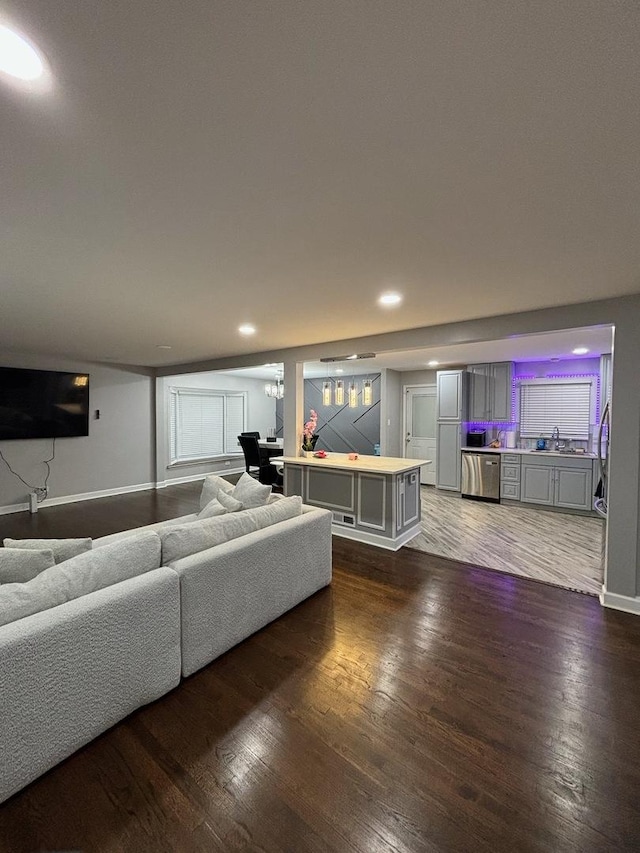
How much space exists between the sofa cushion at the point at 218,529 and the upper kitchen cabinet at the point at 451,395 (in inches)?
180

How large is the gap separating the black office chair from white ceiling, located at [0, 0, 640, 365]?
4720 millimetres

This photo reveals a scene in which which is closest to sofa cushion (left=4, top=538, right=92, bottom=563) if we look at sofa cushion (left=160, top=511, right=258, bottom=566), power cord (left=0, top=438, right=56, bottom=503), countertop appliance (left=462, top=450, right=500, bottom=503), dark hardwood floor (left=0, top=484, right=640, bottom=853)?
sofa cushion (left=160, top=511, right=258, bottom=566)

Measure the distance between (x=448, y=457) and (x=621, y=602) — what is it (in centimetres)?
413

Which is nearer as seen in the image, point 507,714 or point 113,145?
point 113,145

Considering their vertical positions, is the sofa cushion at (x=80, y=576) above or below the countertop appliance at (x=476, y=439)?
below

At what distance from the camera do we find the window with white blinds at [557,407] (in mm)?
6062

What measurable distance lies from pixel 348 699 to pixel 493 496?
16.9ft

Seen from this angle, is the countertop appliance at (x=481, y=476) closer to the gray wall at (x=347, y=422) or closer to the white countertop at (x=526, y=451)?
the white countertop at (x=526, y=451)

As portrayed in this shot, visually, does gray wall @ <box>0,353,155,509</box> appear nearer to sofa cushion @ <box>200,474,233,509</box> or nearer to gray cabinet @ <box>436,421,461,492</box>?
sofa cushion @ <box>200,474,233,509</box>

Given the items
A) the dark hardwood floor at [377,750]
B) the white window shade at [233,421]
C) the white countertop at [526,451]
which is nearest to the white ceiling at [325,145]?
the dark hardwood floor at [377,750]

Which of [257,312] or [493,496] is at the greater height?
[257,312]

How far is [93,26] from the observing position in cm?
87

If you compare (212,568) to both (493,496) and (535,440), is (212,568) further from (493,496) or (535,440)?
(535,440)

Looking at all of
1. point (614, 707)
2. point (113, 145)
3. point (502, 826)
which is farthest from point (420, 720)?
point (113, 145)
